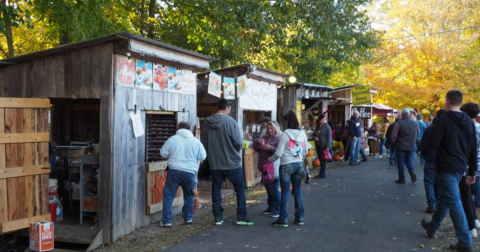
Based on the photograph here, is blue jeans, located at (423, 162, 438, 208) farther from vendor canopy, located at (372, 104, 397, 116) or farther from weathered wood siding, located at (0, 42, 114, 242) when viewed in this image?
vendor canopy, located at (372, 104, 397, 116)

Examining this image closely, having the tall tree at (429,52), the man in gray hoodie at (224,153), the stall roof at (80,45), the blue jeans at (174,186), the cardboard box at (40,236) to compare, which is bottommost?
the cardboard box at (40,236)

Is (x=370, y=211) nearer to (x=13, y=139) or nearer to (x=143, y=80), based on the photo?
(x=143, y=80)

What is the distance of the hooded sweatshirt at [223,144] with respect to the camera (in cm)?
749

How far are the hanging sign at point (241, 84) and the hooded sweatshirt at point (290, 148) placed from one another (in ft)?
14.3

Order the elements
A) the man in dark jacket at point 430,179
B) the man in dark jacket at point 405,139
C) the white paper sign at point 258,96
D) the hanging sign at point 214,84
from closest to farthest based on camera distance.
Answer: the man in dark jacket at point 430,179 < the hanging sign at point 214,84 < the man in dark jacket at point 405,139 < the white paper sign at point 258,96

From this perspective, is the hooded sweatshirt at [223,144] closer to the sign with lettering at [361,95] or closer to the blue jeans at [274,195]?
the blue jeans at [274,195]

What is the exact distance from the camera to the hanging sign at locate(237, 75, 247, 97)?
11.6 m

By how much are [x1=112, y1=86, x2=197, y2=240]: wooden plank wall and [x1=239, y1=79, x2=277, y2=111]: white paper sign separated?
393cm

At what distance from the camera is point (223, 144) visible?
7.51 metres

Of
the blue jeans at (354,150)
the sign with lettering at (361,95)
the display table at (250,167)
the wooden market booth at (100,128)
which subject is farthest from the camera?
the sign with lettering at (361,95)

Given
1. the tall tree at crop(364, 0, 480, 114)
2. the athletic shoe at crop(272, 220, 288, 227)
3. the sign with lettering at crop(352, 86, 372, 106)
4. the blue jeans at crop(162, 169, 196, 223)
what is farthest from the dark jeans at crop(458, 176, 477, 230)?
the tall tree at crop(364, 0, 480, 114)

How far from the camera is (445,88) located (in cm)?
2488

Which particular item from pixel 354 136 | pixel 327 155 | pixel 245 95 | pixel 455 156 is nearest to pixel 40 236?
pixel 455 156

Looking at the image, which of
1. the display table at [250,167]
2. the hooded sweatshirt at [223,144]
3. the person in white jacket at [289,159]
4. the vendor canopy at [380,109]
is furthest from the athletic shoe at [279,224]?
the vendor canopy at [380,109]
